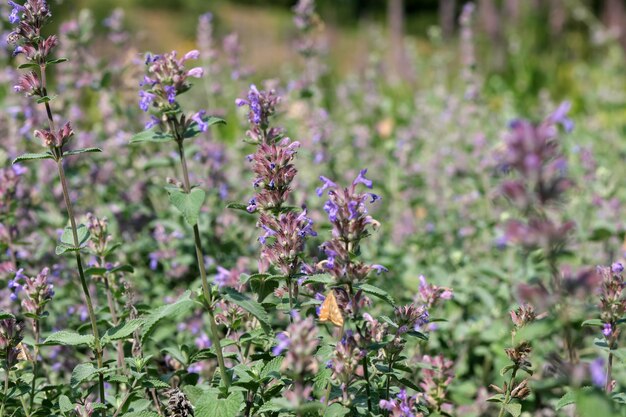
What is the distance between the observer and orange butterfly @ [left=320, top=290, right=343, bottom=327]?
188 centimetres

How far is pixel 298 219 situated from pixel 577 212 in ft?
11.1

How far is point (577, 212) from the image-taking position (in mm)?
4910

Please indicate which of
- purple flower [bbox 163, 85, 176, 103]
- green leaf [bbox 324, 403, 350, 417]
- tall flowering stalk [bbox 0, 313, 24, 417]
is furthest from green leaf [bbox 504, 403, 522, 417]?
tall flowering stalk [bbox 0, 313, 24, 417]

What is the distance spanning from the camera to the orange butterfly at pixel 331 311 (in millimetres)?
1885

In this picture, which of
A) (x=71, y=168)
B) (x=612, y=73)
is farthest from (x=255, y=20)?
(x=71, y=168)

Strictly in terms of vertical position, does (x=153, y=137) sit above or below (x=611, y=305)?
above

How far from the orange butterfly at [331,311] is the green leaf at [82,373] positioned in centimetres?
72

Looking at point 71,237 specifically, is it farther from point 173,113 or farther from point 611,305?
point 611,305

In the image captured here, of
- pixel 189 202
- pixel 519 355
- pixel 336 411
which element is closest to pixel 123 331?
pixel 189 202

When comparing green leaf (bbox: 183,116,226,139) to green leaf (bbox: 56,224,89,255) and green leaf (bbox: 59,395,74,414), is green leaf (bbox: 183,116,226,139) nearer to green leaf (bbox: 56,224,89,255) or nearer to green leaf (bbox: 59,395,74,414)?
green leaf (bbox: 56,224,89,255)

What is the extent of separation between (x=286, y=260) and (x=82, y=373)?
701mm

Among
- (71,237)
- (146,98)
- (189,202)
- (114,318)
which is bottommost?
(114,318)

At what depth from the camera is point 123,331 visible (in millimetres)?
2062

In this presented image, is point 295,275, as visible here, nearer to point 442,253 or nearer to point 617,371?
point 617,371
